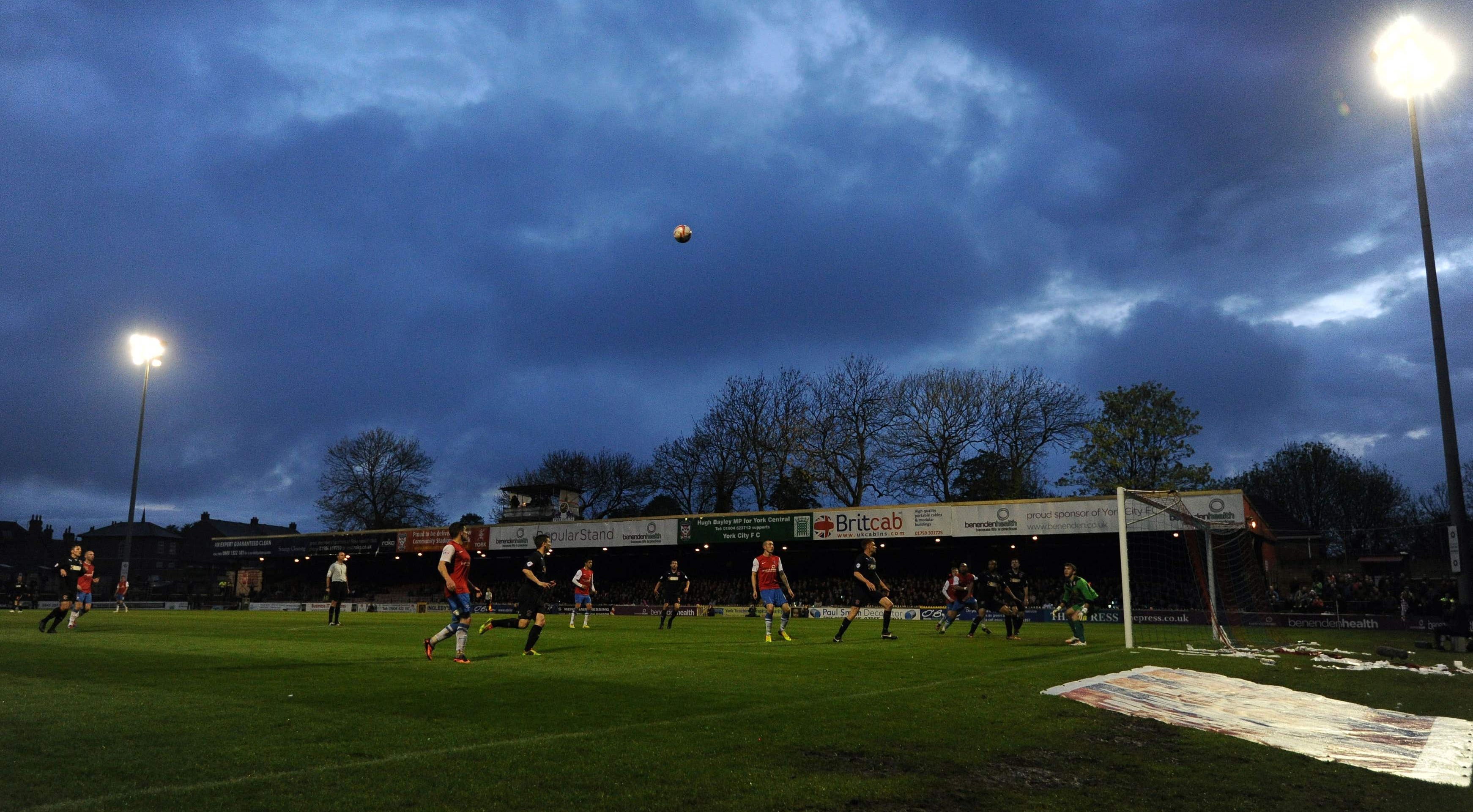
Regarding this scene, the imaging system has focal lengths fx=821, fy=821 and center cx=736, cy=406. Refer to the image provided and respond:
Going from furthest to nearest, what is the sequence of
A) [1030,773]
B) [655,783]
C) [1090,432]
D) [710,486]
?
[710,486], [1090,432], [1030,773], [655,783]

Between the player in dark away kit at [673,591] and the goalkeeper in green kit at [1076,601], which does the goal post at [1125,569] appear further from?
the player in dark away kit at [673,591]

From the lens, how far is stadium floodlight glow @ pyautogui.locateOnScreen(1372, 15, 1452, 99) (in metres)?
19.1

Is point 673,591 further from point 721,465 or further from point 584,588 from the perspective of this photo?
point 721,465

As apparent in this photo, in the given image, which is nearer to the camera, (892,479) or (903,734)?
(903,734)

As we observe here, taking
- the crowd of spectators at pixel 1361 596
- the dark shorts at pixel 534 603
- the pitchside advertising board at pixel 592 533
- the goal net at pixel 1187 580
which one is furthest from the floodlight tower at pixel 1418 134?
the pitchside advertising board at pixel 592 533

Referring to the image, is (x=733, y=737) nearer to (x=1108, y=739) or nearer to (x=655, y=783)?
(x=655, y=783)

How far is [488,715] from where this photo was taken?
7.46 metres

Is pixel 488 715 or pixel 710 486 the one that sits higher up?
pixel 710 486

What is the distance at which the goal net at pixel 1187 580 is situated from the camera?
20.4 m

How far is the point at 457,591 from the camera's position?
12.7m

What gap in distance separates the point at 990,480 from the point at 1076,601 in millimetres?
35238

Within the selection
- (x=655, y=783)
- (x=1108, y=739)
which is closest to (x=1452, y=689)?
(x=1108, y=739)

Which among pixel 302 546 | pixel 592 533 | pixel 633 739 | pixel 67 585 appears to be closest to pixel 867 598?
pixel 592 533

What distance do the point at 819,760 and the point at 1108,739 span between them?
288 centimetres
